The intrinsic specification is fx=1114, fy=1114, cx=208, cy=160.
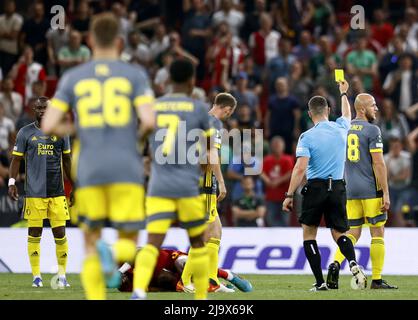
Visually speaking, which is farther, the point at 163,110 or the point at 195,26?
the point at 195,26

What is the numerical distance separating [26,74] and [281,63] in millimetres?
5580

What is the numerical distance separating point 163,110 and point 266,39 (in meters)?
14.1

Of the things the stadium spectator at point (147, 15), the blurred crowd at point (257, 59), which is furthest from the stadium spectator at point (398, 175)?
the stadium spectator at point (147, 15)

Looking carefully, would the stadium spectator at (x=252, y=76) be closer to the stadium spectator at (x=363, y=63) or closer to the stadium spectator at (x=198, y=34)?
the stadium spectator at (x=198, y=34)

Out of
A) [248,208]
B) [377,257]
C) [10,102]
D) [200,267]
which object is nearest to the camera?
[200,267]

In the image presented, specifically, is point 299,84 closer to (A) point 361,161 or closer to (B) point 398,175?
(B) point 398,175

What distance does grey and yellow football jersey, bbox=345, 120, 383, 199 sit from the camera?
1528cm

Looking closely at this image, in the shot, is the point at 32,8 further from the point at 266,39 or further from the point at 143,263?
the point at 143,263

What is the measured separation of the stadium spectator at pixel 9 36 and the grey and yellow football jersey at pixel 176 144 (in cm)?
1499

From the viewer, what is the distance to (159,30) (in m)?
25.1

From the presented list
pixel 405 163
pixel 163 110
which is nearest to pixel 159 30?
pixel 405 163

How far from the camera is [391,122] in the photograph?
2305 centimetres

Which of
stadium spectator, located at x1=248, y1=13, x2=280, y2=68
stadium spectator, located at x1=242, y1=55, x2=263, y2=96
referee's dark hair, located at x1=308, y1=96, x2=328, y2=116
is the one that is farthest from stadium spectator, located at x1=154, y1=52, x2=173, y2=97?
referee's dark hair, located at x1=308, y1=96, x2=328, y2=116

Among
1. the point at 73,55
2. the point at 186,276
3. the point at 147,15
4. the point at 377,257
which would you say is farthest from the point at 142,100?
the point at 147,15
